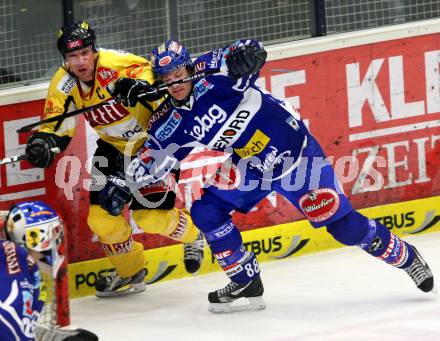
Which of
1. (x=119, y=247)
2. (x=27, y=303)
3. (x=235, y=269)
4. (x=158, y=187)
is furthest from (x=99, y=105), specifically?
(x=27, y=303)

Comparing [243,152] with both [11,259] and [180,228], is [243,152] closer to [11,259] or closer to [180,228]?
[180,228]

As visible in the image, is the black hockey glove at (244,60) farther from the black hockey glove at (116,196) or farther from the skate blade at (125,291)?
the skate blade at (125,291)

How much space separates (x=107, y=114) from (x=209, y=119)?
22.0 inches

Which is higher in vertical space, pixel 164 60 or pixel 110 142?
pixel 164 60

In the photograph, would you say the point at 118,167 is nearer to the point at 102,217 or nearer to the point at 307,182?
the point at 102,217

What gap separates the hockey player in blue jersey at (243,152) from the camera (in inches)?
247

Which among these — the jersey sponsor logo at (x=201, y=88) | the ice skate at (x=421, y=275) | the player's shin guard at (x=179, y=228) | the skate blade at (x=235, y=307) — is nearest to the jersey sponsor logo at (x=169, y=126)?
the jersey sponsor logo at (x=201, y=88)

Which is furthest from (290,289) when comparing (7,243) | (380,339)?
(7,243)

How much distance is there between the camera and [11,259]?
482 cm

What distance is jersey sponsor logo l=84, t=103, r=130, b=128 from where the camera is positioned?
659cm

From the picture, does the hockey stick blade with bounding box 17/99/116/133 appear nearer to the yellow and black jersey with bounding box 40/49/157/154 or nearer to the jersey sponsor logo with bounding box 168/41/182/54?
the yellow and black jersey with bounding box 40/49/157/154

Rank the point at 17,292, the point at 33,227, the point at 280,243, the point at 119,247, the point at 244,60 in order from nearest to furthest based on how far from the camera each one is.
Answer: the point at 17,292, the point at 33,227, the point at 244,60, the point at 119,247, the point at 280,243

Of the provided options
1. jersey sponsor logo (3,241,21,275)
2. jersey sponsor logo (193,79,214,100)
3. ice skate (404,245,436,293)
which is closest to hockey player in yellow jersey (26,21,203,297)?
jersey sponsor logo (193,79,214,100)

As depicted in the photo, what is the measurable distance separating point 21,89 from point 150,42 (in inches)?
30.6
